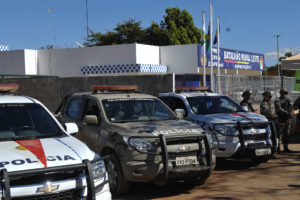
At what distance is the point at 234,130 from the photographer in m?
9.00

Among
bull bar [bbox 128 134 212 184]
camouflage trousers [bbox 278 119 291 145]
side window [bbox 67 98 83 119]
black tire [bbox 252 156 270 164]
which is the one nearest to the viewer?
bull bar [bbox 128 134 212 184]

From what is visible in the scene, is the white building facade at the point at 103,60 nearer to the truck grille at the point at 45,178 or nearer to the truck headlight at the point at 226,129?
the truck headlight at the point at 226,129

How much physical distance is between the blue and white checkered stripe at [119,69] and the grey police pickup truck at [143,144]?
846 inches

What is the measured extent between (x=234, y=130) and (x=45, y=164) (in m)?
5.20

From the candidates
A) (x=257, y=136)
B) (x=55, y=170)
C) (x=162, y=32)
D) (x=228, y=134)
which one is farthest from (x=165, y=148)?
(x=162, y=32)

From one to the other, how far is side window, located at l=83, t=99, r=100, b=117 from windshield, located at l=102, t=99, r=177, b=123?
211 mm

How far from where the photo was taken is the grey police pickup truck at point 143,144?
6.67 meters

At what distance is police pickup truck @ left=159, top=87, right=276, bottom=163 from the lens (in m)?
8.90

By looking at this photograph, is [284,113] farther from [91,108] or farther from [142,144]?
[142,144]

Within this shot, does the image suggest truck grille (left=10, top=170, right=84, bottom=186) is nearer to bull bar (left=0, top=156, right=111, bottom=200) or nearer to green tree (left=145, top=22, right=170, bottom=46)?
bull bar (left=0, top=156, right=111, bottom=200)

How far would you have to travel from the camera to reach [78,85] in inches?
764

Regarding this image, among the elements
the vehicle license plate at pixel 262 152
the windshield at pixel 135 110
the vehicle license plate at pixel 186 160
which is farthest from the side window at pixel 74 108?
the vehicle license plate at pixel 262 152

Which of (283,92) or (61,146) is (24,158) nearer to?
(61,146)

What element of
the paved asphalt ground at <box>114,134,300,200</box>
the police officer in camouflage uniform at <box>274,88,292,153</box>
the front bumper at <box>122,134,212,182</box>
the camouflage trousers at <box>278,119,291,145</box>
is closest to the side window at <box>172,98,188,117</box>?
the paved asphalt ground at <box>114,134,300,200</box>
